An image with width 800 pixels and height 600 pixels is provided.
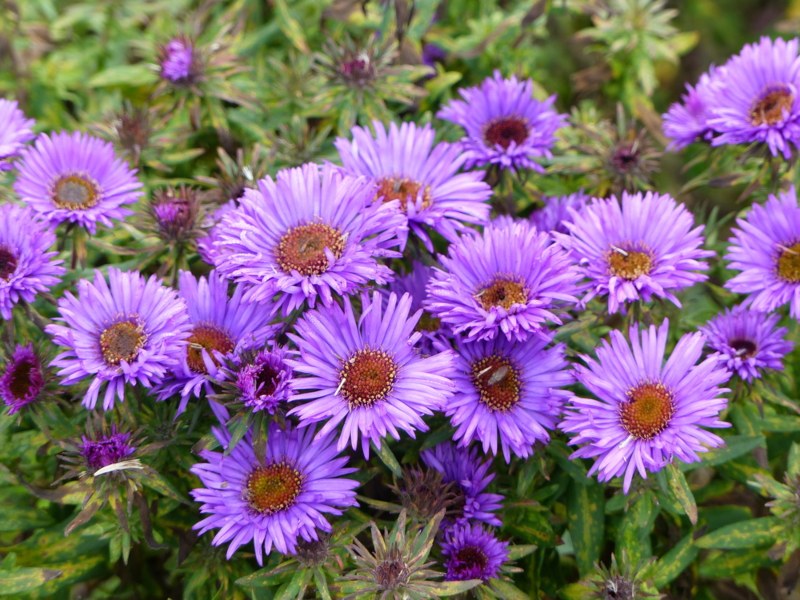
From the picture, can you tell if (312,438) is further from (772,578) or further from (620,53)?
(620,53)

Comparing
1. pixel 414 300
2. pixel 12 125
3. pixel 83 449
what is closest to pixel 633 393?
pixel 414 300

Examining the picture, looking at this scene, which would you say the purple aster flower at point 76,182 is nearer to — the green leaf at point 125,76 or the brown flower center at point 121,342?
the brown flower center at point 121,342

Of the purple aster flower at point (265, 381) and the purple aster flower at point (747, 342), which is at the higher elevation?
the purple aster flower at point (747, 342)

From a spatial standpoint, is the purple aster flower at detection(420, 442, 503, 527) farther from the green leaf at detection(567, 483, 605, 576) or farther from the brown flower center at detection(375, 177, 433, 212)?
the brown flower center at detection(375, 177, 433, 212)

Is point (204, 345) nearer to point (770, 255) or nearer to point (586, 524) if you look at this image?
point (586, 524)

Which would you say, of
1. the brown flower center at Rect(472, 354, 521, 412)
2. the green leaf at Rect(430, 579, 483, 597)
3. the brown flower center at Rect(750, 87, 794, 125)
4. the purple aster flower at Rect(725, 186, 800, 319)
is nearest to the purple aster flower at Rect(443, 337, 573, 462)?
the brown flower center at Rect(472, 354, 521, 412)

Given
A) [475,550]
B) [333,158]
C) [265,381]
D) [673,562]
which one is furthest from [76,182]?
[673,562]

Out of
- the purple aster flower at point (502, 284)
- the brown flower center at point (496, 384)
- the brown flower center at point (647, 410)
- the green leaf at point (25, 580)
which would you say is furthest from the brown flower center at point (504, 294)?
the green leaf at point (25, 580)
